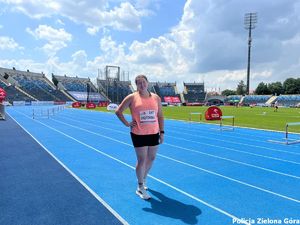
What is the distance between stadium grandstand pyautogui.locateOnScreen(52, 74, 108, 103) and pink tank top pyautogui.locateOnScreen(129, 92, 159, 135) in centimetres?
7483

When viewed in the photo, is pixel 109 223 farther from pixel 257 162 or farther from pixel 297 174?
pixel 257 162

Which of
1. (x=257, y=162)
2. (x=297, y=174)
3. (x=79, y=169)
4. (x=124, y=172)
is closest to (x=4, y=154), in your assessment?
(x=79, y=169)

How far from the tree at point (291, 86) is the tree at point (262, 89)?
631 cm

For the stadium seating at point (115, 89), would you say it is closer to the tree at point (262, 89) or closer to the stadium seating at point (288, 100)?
the stadium seating at point (288, 100)

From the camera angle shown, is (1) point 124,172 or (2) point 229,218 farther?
(1) point 124,172

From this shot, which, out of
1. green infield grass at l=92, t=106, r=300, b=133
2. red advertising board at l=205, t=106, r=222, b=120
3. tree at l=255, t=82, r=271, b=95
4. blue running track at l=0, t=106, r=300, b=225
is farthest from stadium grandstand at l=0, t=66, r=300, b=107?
blue running track at l=0, t=106, r=300, b=225

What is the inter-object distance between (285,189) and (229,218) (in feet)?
6.23

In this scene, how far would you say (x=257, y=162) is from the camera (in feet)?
26.5

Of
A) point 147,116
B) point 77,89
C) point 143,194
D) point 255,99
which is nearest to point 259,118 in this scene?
point 143,194

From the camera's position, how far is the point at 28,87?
74.6 metres

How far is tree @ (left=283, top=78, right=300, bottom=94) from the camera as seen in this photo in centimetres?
11119

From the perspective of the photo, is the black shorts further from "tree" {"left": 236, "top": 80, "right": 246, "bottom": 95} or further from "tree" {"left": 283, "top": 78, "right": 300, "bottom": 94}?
"tree" {"left": 236, "top": 80, "right": 246, "bottom": 95}

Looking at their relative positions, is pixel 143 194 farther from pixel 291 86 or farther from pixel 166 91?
pixel 291 86

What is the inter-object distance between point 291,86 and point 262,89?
983cm
